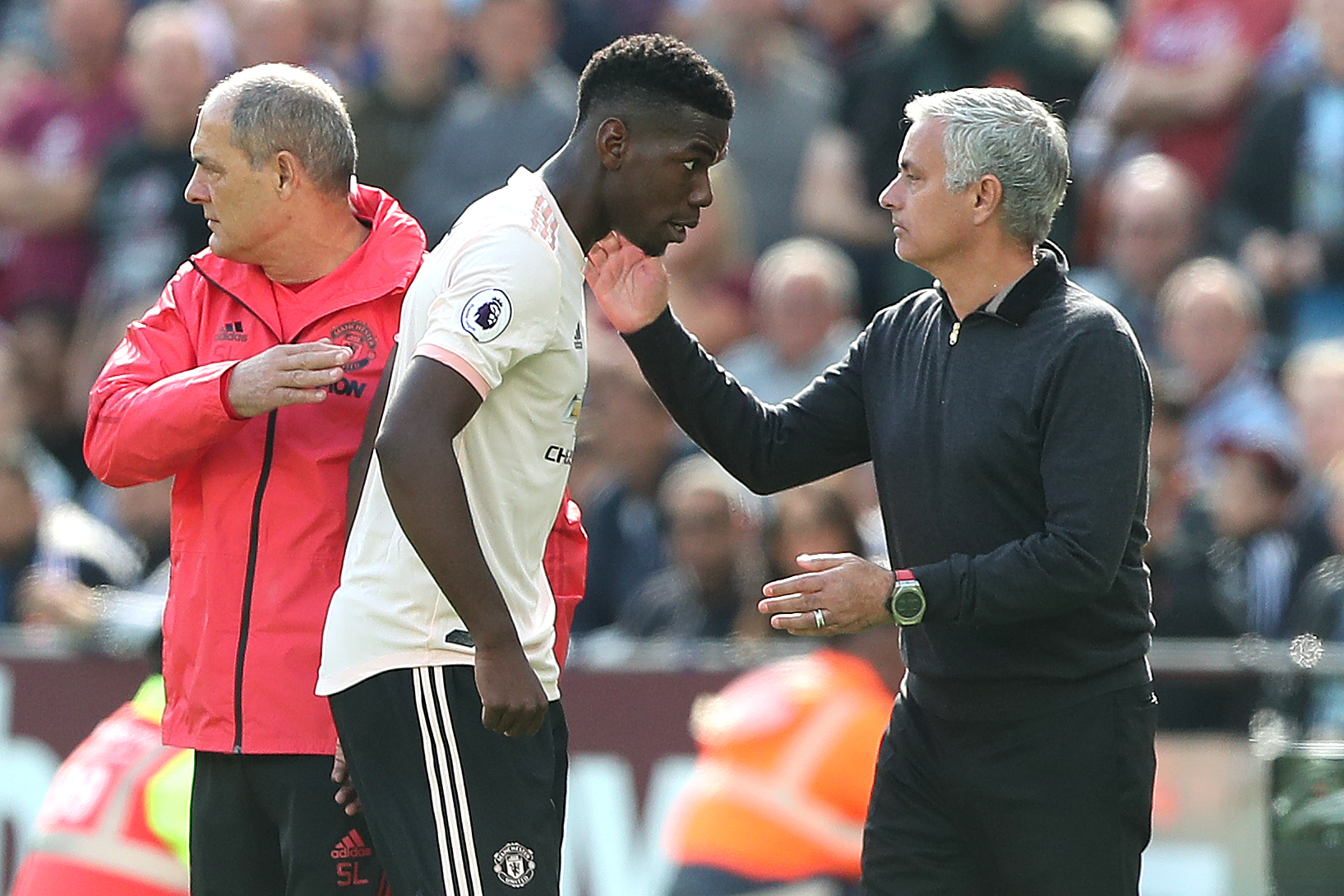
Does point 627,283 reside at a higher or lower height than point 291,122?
lower

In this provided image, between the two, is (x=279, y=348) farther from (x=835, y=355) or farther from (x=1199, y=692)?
(x=835, y=355)

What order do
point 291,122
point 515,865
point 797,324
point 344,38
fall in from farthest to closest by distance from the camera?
1. point 344,38
2. point 797,324
3. point 291,122
4. point 515,865

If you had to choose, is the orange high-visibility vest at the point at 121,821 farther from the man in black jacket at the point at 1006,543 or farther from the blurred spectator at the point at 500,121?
the blurred spectator at the point at 500,121

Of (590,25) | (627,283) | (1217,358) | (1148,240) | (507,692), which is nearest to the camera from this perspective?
(507,692)

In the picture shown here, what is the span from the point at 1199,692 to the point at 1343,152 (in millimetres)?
2826

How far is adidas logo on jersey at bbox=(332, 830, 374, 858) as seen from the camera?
4031mm

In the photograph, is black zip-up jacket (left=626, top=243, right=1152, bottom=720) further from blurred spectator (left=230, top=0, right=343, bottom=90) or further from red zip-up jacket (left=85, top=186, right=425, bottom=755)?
blurred spectator (left=230, top=0, right=343, bottom=90)

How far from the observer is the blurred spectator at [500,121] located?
30.8 feet

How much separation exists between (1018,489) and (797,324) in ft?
15.1

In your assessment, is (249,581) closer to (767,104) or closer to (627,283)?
(627,283)

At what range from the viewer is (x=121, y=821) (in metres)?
4.94

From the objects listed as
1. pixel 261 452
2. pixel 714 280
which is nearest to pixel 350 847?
pixel 261 452

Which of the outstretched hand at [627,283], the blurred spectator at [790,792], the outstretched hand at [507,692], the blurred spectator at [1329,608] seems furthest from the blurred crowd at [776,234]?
the outstretched hand at [507,692]

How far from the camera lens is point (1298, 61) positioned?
28.2 ft
